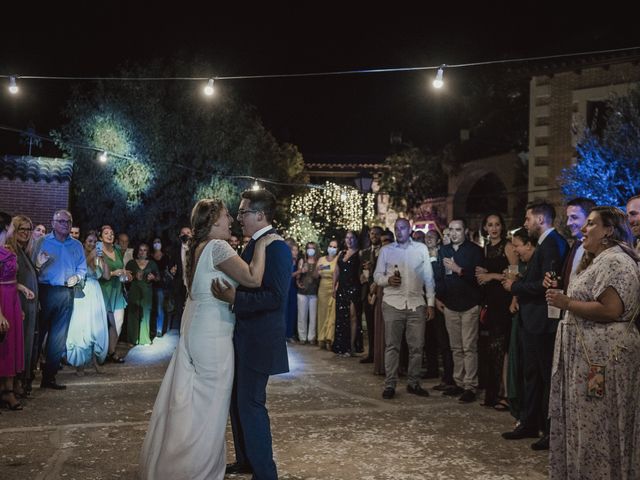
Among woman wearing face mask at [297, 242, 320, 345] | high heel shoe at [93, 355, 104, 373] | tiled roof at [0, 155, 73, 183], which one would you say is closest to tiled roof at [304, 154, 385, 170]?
tiled roof at [0, 155, 73, 183]

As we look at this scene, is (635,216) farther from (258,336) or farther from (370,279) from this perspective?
(370,279)

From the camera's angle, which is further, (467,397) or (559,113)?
(559,113)

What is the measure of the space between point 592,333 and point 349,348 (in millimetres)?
8171

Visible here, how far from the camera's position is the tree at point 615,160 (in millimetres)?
18203

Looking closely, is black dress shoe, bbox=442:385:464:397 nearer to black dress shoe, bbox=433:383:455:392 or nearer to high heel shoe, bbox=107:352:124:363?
black dress shoe, bbox=433:383:455:392

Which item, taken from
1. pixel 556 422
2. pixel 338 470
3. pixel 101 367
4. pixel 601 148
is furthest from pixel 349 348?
pixel 601 148

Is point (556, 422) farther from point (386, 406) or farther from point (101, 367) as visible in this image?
point (101, 367)

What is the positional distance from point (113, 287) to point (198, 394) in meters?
7.04

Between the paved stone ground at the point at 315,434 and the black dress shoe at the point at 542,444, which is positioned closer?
the paved stone ground at the point at 315,434

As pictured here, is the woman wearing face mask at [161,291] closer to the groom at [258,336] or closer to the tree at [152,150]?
the tree at [152,150]

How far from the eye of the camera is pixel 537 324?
21.6 feet

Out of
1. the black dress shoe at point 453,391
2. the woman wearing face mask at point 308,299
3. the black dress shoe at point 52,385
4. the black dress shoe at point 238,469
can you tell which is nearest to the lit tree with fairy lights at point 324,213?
the woman wearing face mask at point 308,299

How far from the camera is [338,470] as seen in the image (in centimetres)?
559

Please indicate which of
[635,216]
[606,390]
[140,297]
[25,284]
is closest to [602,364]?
[606,390]
